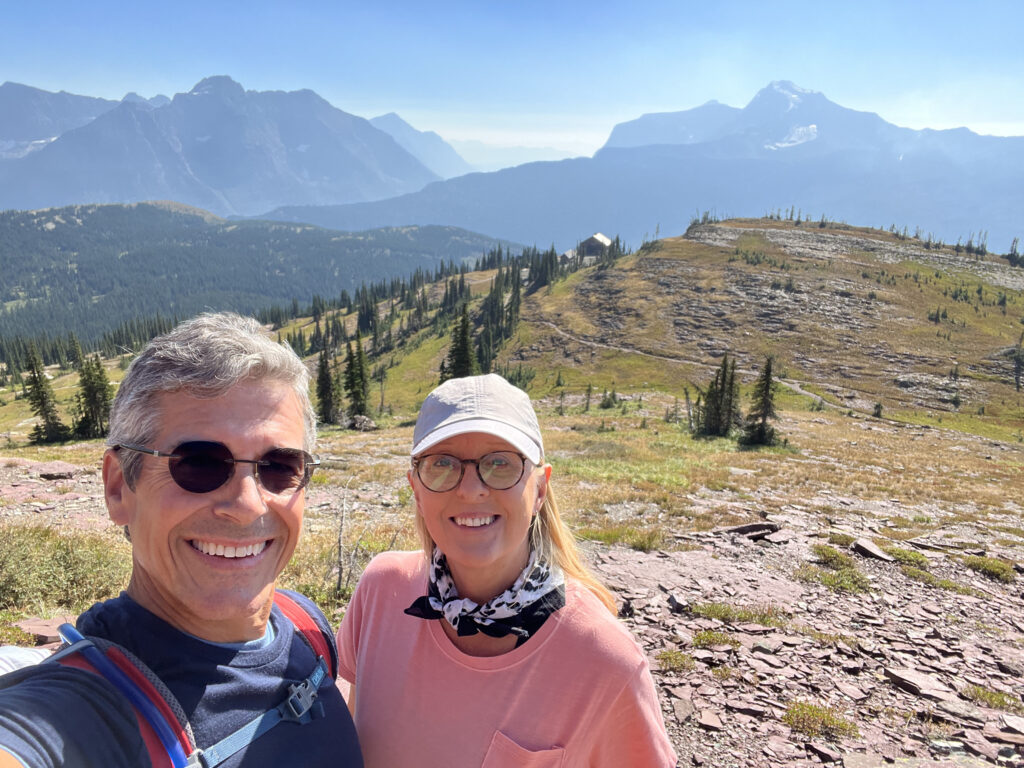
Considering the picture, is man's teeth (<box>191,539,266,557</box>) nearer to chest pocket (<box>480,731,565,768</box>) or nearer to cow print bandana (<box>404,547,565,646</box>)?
cow print bandana (<box>404,547,565,646</box>)

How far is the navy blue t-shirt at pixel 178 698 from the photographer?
1.75 m

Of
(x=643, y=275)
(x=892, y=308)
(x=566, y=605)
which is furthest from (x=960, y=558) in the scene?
(x=643, y=275)

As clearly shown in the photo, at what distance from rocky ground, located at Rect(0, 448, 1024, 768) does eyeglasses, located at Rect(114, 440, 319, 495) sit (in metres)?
5.17

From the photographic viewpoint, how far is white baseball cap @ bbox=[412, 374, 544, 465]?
270cm

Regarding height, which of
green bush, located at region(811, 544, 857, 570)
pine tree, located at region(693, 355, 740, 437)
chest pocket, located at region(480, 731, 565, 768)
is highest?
chest pocket, located at region(480, 731, 565, 768)

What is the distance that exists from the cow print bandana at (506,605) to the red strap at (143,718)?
1140mm

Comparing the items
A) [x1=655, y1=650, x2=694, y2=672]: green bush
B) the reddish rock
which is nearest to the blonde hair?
the reddish rock

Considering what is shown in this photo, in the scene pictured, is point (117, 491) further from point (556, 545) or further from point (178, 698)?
point (556, 545)

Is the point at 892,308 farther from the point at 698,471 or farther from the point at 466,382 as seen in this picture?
the point at 466,382

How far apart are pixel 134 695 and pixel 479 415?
1.78 metres

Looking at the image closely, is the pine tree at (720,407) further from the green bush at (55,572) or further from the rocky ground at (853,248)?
the rocky ground at (853,248)

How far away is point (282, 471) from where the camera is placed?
2.74 meters

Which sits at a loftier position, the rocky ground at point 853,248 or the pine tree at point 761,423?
the rocky ground at point 853,248

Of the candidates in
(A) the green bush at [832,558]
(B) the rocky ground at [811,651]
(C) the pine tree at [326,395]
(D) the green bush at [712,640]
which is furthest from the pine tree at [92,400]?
(A) the green bush at [832,558]
